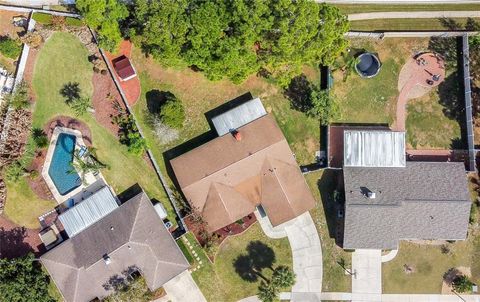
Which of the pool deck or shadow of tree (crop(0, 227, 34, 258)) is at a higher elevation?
the pool deck

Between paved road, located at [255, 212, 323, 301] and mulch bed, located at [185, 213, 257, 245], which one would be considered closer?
mulch bed, located at [185, 213, 257, 245]

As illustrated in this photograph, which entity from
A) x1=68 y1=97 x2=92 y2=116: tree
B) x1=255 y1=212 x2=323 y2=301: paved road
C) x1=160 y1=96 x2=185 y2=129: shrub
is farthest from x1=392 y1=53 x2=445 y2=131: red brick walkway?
x1=68 y1=97 x2=92 y2=116: tree

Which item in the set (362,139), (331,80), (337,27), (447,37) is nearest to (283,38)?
(337,27)

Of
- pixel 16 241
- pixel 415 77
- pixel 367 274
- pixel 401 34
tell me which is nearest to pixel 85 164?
pixel 16 241

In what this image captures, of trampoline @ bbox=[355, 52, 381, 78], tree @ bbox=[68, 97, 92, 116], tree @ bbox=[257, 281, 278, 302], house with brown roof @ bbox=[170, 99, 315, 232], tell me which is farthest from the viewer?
trampoline @ bbox=[355, 52, 381, 78]

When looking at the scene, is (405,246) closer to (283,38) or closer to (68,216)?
(283,38)

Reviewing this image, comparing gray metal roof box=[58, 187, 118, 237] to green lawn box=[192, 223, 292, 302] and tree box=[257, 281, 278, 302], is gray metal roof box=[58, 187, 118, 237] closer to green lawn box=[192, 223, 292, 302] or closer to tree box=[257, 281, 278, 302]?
green lawn box=[192, 223, 292, 302]

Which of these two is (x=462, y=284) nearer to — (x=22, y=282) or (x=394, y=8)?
(x=394, y=8)
